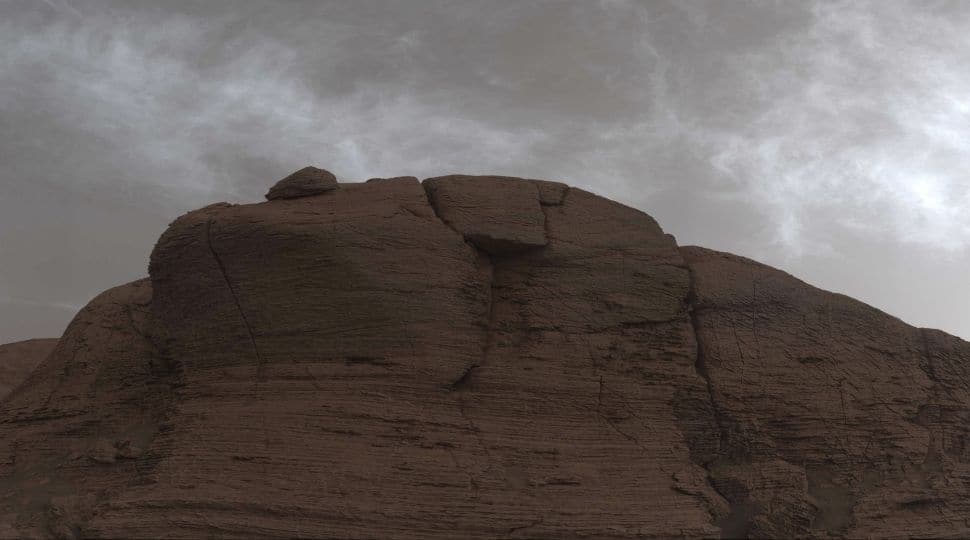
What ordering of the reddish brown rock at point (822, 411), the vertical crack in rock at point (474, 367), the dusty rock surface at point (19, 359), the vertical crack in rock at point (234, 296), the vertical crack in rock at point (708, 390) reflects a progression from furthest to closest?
the dusty rock surface at point (19, 359)
the reddish brown rock at point (822, 411)
the vertical crack in rock at point (708, 390)
the vertical crack in rock at point (234, 296)
the vertical crack in rock at point (474, 367)

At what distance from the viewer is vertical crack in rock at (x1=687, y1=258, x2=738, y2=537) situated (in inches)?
434

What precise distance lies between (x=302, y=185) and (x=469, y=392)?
12.0ft

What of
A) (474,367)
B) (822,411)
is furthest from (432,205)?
(822,411)

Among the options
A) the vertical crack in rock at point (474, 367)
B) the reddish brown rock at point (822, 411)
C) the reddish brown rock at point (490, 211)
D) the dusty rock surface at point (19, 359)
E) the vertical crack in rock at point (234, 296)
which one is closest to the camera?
the vertical crack in rock at point (474, 367)

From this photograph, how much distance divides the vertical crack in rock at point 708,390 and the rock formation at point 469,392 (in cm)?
3

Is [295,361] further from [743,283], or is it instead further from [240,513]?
[743,283]

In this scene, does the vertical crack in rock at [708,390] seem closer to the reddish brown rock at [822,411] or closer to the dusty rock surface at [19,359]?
the reddish brown rock at [822,411]

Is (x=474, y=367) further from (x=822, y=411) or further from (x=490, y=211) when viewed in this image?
(x=822, y=411)

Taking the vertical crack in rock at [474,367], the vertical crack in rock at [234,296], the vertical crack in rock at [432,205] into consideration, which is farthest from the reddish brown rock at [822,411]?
the vertical crack in rock at [234,296]

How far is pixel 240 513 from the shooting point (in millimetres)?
8945

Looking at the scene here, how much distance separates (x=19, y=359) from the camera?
17.6m

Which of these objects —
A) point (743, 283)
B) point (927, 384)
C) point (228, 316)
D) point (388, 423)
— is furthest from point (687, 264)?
point (228, 316)

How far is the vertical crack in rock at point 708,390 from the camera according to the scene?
36.2 ft

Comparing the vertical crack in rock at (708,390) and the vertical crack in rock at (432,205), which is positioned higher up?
the vertical crack in rock at (432,205)
